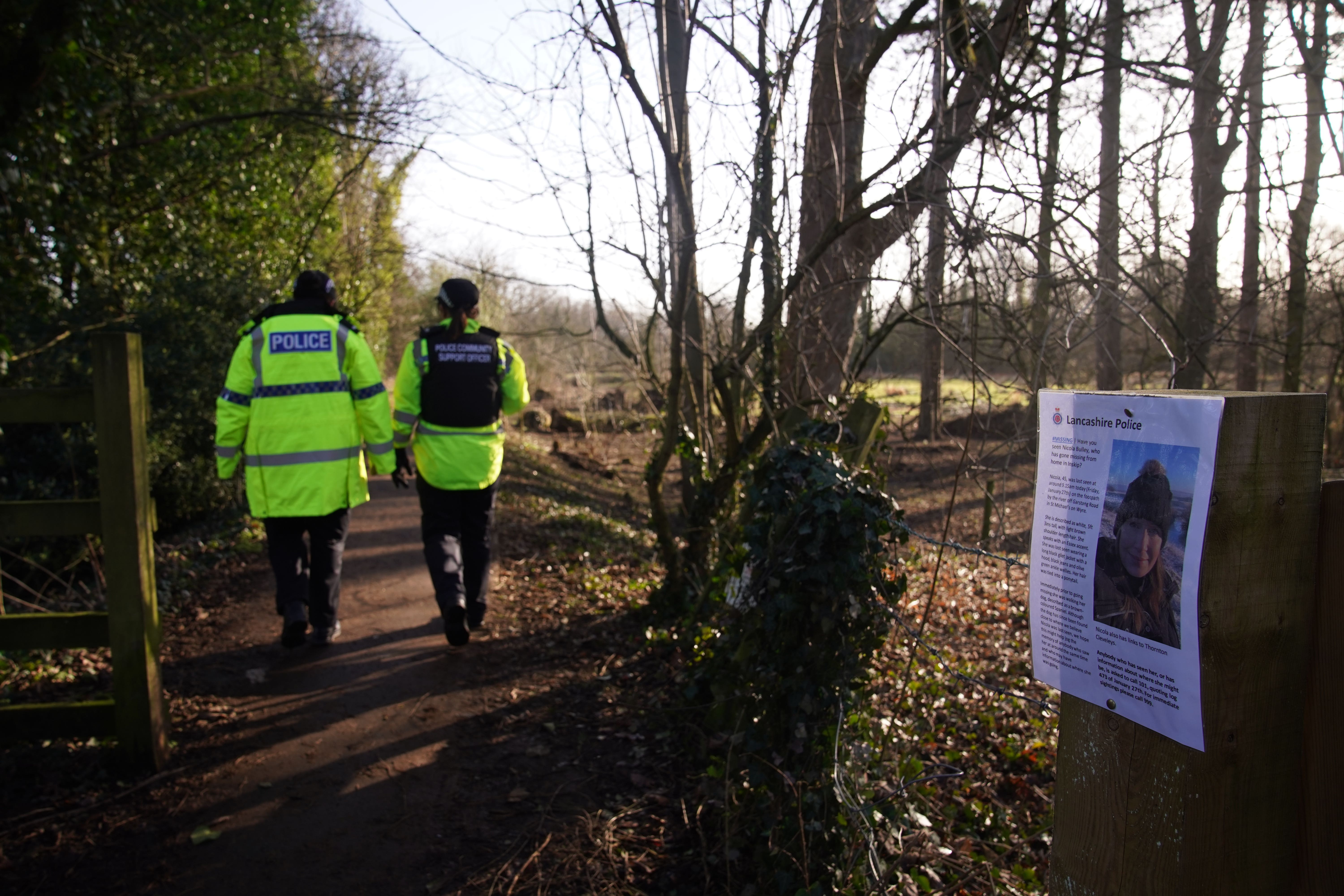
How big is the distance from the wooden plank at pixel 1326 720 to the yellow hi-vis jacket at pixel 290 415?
14.1 feet

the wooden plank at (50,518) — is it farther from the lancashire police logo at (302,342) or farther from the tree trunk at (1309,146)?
the tree trunk at (1309,146)

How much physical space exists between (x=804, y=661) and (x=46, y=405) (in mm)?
3114

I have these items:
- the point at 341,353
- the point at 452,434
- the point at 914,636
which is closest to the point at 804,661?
the point at 914,636

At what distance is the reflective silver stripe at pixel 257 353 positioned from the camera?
469 centimetres

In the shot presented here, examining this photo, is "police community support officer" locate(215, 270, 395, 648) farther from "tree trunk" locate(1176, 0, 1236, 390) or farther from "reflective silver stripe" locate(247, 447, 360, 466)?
"tree trunk" locate(1176, 0, 1236, 390)

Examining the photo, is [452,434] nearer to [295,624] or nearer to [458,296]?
[458,296]

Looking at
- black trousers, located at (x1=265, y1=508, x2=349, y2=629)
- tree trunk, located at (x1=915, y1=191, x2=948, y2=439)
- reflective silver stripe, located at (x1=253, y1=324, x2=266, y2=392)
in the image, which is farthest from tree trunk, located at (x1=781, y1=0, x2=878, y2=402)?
reflective silver stripe, located at (x1=253, y1=324, x2=266, y2=392)

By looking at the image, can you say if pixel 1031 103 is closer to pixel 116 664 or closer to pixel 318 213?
pixel 116 664

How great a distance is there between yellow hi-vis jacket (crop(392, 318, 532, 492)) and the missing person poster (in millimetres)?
3945

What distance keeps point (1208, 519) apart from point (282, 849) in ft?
10.5

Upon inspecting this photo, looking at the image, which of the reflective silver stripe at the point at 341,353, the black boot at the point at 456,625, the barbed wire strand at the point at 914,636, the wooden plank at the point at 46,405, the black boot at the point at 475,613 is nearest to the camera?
the barbed wire strand at the point at 914,636

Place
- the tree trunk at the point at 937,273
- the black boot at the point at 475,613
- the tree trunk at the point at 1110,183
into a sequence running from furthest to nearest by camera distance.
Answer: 1. the black boot at the point at 475,613
2. the tree trunk at the point at 1110,183
3. the tree trunk at the point at 937,273

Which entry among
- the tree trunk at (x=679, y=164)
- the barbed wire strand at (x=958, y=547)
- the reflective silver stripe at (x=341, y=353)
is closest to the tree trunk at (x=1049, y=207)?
the barbed wire strand at (x=958, y=547)

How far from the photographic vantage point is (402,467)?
5254 millimetres
